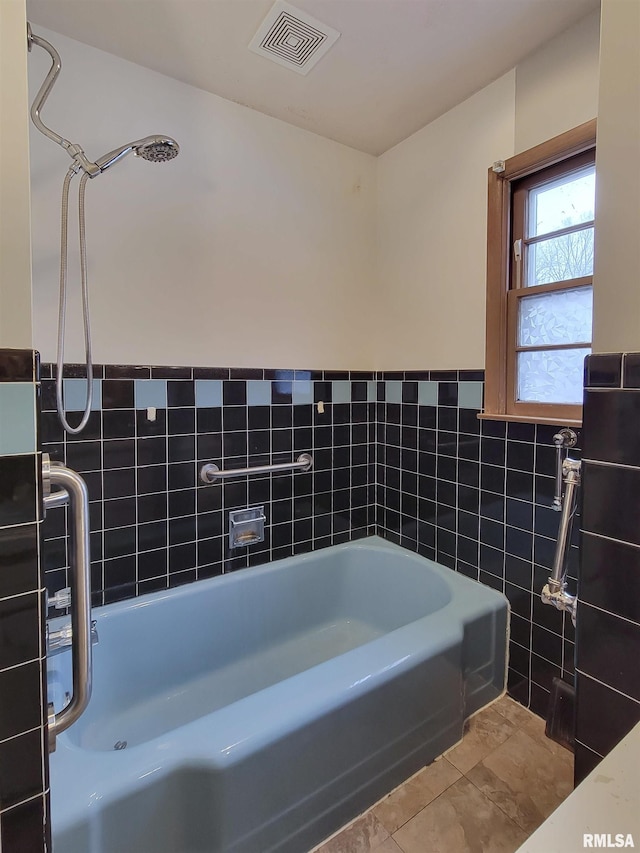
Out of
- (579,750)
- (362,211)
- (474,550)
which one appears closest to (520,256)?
(362,211)

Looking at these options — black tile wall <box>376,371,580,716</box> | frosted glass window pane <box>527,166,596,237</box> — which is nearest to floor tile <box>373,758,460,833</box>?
black tile wall <box>376,371,580,716</box>

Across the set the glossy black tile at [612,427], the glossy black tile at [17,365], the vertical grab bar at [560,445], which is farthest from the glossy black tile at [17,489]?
the vertical grab bar at [560,445]

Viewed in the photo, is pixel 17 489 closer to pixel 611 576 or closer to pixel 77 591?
pixel 77 591

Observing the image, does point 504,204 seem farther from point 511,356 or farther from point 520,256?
point 511,356

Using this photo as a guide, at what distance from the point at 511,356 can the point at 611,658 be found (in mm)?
1200

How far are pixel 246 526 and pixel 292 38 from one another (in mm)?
1864

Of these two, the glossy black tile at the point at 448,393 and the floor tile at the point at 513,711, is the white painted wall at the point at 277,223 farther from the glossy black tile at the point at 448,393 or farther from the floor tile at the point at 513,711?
the floor tile at the point at 513,711

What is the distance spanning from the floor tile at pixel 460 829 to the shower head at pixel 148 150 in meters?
2.17

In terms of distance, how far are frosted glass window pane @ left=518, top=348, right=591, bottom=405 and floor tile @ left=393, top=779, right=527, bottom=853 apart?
1334 millimetres

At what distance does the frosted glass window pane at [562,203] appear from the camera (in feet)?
4.82

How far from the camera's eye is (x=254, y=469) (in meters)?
1.86

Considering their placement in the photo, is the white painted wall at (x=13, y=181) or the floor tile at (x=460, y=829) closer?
the white painted wall at (x=13, y=181)

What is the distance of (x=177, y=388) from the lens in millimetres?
1687

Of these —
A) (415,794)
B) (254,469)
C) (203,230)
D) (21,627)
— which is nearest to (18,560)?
(21,627)
